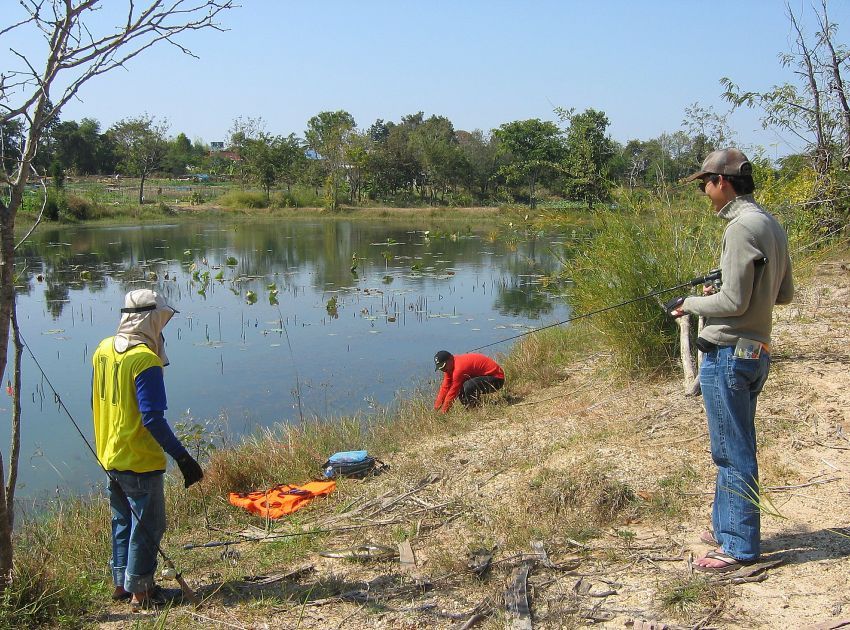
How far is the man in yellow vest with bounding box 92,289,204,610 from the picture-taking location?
10.8 feet

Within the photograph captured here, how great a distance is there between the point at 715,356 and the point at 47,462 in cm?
639

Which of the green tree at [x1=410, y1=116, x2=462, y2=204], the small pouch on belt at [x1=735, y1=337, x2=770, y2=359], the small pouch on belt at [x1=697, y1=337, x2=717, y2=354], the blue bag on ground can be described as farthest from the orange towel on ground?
the green tree at [x1=410, y1=116, x2=462, y2=204]

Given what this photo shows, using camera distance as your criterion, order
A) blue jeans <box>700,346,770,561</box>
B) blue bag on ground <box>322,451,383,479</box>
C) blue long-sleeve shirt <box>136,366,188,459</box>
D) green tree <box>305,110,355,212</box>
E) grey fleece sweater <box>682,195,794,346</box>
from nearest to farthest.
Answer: grey fleece sweater <box>682,195,794,346</box> → blue jeans <box>700,346,770,561</box> → blue long-sleeve shirt <box>136,366,188,459</box> → blue bag on ground <box>322,451,383,479</box> → green tree <box>305,110,355,212</box>

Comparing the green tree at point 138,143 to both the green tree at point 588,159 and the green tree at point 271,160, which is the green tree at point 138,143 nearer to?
the green tree at point 271,160

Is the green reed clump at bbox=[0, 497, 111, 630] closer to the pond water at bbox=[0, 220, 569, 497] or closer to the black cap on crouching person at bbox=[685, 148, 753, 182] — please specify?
the pond water at bbox=[0, 220, 569, 497]

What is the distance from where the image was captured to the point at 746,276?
2971 mm

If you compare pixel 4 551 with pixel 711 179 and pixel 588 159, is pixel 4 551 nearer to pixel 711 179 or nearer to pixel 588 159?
pixel 711 179

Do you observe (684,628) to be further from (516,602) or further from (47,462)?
(47,462)

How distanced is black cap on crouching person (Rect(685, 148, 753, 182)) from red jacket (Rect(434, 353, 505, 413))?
4446 mm

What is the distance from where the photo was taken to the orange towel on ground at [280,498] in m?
4.92

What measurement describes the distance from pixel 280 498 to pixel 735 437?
10.3 ft

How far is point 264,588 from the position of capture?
3.68 meters

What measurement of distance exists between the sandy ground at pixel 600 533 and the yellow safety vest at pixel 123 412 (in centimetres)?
75

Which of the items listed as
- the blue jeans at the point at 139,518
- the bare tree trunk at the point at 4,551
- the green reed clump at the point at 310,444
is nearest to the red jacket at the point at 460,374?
the green reed clump at the point at 310,444
